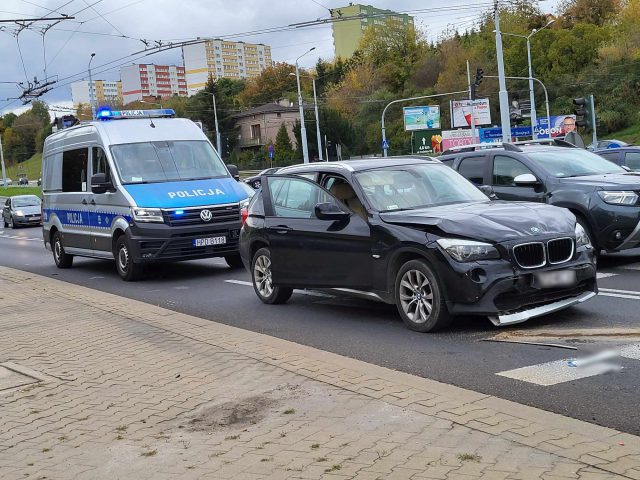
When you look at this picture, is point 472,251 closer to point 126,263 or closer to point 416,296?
point 416,296

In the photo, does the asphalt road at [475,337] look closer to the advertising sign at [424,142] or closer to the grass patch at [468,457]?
the grass patch at [468,457]

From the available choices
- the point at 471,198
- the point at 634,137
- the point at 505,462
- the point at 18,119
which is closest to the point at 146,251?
the point at 471,198

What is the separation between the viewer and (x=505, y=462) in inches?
169

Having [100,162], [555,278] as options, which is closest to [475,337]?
[555,278]

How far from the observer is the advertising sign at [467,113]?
80.4 m

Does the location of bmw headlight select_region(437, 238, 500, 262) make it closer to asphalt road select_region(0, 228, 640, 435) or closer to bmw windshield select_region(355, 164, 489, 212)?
asphalt road select_region(0, 228, 640, 435)

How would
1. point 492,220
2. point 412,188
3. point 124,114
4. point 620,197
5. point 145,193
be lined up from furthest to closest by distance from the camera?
point 124,114
point 145,193
point 620,197
point 412,188
point 492,220

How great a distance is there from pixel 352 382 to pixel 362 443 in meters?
1.34

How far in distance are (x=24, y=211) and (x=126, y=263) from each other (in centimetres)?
2712

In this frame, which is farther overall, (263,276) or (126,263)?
(126,263)

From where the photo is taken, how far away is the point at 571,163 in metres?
12.2

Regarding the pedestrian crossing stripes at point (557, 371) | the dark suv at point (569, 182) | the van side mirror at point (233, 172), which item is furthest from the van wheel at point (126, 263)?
the pedestrian crossing stripes at point (557, 371)

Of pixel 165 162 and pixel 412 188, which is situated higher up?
pixel 165 162

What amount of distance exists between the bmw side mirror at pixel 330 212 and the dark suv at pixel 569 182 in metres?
2.30
